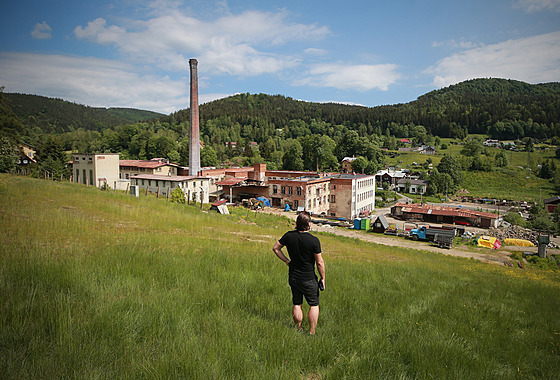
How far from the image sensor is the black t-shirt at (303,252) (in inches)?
190

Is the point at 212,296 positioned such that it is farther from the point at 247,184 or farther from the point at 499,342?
the point at 247,184

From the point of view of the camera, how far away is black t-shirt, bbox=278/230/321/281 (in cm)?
482

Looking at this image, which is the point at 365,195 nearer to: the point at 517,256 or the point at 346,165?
the point at 517,256

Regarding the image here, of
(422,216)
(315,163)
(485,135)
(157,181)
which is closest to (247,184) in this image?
(157,181)

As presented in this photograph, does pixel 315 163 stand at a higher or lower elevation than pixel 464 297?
higher

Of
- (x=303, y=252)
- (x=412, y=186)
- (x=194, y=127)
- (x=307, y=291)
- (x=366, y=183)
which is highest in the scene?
(x=194, y=127)

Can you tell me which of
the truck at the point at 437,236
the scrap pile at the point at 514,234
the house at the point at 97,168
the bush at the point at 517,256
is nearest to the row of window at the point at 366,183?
the truck at the point at 437,236

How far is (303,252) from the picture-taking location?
485cm

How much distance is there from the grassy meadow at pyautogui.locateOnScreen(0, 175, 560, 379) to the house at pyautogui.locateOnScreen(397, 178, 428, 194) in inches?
3184

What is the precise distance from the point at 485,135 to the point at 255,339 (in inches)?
7802

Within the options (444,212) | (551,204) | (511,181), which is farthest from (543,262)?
(511,181)

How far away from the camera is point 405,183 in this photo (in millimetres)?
87938

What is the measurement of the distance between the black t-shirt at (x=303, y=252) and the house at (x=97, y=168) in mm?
35704

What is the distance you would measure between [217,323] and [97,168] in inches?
1472
